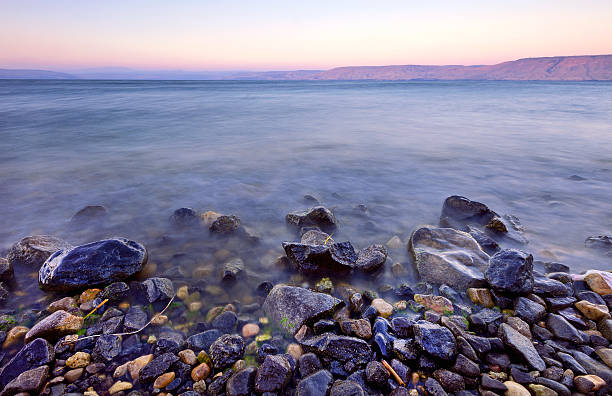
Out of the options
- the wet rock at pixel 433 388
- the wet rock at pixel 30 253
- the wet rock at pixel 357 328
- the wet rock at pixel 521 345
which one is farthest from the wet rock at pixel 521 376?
the wet rock at pixel 30 253

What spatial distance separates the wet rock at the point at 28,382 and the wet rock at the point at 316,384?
176cm

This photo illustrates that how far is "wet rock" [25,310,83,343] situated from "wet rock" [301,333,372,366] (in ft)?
6.49

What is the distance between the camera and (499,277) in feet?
9.52

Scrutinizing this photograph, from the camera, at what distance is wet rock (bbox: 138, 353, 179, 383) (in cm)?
210

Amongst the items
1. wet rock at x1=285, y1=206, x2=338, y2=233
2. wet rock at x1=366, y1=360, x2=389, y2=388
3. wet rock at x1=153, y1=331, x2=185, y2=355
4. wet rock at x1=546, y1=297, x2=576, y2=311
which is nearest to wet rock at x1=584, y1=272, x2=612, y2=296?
wet rock at x1=546, y1=297, x2=576, y2=311

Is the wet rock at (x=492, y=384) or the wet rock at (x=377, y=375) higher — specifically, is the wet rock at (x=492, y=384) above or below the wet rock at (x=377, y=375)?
below

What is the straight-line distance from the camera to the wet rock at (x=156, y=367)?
2.10 metres

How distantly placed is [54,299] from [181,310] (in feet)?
4.26

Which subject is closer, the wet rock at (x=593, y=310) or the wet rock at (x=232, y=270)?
the wet rock at (x=593, y=310)

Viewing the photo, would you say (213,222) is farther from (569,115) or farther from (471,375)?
(569,115)

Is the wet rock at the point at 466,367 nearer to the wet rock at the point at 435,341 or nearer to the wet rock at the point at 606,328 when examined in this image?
the wet rock at the point at 435,341

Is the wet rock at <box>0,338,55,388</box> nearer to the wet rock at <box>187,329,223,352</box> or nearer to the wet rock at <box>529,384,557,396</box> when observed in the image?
the wet rock at <box>187,329,223,352</box>

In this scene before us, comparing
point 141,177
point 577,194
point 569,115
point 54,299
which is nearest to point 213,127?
point 141,177

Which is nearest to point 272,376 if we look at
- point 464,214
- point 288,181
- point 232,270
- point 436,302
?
point 232,270
